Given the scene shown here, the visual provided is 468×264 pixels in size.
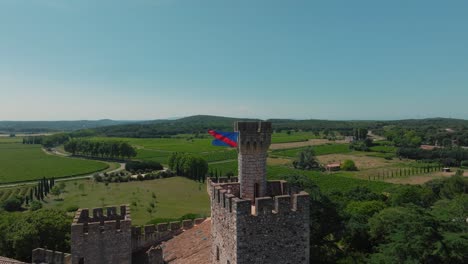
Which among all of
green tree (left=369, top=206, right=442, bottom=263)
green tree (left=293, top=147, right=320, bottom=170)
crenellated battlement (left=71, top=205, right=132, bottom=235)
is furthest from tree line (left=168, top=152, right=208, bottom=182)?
crenellated battlement (left=71, top=205, right=132, bottom=235)

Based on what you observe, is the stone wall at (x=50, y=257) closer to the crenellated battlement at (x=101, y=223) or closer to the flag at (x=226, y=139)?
the crenellated battlement at (x=101, y=223)

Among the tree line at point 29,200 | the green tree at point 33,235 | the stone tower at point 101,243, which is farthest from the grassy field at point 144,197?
the stone tower at point 101,243

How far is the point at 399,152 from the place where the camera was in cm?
15025

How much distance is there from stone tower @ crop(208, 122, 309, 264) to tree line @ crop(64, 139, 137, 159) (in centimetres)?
13775

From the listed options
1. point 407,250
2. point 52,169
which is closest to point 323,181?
point 407,250

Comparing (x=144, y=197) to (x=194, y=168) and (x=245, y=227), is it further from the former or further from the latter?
(x=245, y=227)

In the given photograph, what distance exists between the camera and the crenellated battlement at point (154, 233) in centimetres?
2322

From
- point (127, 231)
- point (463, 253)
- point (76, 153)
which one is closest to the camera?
point (127, 231)

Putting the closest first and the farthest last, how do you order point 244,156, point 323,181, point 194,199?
point 244,156 → point 194,199 → point 323,181

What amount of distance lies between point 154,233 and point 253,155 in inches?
520

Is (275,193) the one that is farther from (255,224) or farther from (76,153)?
(76,153)

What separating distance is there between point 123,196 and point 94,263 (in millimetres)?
60800

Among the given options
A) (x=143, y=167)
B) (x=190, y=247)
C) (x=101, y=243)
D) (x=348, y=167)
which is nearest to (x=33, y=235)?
(x=101, y=243)

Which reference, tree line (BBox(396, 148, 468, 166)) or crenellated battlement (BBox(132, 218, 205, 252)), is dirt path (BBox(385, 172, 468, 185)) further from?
crenellated battlement (BBox(132, 218, 205, 252))
